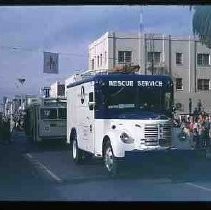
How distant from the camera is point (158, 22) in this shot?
29.8ft

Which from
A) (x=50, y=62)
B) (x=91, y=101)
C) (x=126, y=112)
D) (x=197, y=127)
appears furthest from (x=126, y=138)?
(x=50, y=62)

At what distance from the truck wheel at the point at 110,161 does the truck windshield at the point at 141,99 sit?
62cm

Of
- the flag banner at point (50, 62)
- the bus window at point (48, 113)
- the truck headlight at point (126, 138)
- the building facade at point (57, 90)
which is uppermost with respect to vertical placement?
the flag banner at point (50, 62)

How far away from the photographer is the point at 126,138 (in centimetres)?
966

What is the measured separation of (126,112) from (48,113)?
1.32 m

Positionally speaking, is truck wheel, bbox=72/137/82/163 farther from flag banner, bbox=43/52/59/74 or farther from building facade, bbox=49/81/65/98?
flag banner, bbox=43/52/59/74

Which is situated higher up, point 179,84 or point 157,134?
point 179,84

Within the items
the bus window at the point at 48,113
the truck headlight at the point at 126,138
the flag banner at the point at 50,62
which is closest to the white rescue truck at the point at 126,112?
the truck headlight at the point at 126,138

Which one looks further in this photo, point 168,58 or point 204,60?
point 168,58

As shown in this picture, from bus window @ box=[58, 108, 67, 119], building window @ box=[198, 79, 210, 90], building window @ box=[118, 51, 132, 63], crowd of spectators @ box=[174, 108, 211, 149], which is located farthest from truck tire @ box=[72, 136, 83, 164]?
building window @ box=[198, 79, 210, 90]

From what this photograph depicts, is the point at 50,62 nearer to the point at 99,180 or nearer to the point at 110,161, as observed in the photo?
the point at 110,161

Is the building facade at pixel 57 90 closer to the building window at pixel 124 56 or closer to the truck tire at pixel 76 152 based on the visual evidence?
the truck tire at pixel 76 152

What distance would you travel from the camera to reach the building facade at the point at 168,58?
9359 millimetres

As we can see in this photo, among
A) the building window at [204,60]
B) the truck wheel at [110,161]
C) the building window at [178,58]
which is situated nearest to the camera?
the building window at [204,60]
